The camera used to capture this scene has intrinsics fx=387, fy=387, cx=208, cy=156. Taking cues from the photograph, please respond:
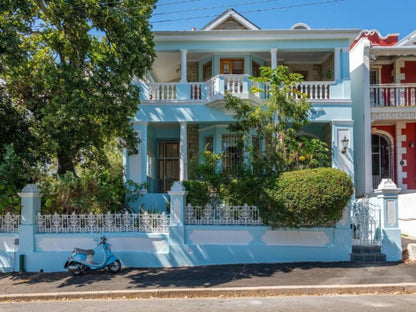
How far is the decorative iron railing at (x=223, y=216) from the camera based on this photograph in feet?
31.6

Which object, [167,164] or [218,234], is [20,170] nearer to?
[218,234]

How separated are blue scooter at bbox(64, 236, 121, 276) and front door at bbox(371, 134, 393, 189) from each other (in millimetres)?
13216

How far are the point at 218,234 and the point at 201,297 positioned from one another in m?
2.22

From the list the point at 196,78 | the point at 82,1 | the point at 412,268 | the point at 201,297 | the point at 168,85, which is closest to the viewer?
the point at 201,297

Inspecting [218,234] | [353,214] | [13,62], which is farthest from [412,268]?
[13,62]

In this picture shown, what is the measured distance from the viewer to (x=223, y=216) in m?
9.68

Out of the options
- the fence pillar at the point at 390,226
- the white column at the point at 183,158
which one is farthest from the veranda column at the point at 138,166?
the fence pillar at the point at 390,226

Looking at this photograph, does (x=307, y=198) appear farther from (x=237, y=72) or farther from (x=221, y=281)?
(x=237, y=72)

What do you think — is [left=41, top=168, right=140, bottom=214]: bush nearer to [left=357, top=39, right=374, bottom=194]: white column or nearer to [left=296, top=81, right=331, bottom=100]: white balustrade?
[left=296, top=81, right=331, bottom=100]: white balustrade

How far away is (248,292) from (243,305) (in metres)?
0.69

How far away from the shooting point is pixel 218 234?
955 cm

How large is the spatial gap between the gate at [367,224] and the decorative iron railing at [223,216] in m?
2.77

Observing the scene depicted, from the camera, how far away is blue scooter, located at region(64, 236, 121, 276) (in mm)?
8898

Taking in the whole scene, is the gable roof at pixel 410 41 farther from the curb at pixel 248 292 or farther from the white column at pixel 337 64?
the curb at pixel 248 292
